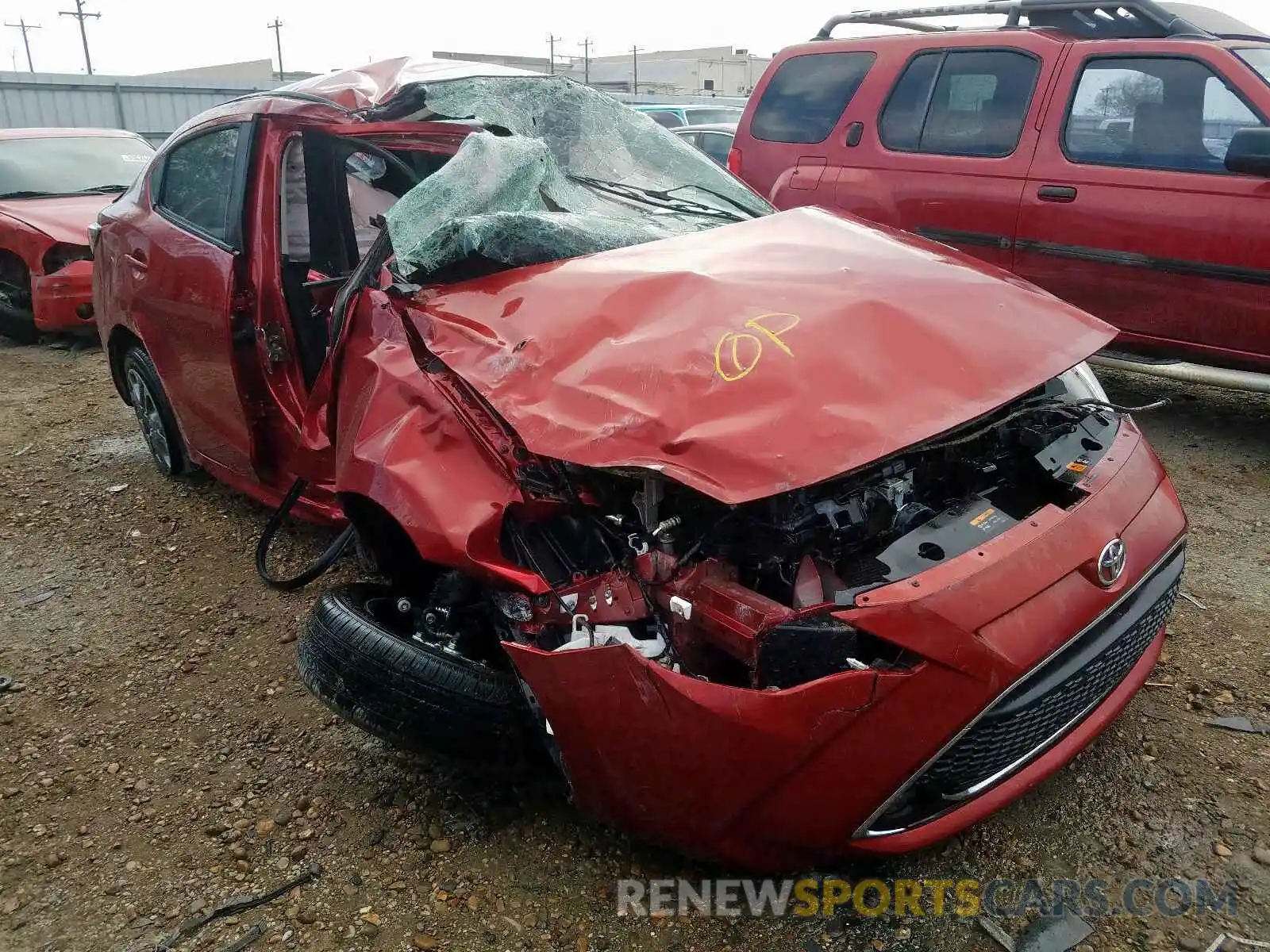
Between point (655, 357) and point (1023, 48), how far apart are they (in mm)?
3956

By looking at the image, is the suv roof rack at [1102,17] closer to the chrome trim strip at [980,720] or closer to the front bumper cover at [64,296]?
the chrome trim strip at [980,720]

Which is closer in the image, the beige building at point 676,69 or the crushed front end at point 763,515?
the crushed front end at point 763,515

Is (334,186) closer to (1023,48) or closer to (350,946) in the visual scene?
(350,946)

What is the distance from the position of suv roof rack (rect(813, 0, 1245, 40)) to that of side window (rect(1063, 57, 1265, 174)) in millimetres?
240

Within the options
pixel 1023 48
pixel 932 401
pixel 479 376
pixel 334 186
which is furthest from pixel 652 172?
pixel 1023 48

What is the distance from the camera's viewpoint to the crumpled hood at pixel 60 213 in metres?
6.59

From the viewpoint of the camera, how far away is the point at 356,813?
2.37 meters

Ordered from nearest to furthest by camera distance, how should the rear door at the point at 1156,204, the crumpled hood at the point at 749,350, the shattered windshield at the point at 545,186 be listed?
the crumpled hood at the point at 749,350 < the shattered windshield at the point at 545,186 < the rear door at the point at 1156,204

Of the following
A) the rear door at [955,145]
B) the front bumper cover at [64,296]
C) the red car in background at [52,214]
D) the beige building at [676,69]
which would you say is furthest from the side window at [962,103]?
the beige building at [676,69]

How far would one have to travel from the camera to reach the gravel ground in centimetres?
203

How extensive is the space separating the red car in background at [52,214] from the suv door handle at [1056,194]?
5.64 m

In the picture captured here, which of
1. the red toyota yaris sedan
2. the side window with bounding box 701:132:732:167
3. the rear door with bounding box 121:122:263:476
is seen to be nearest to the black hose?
the red toyota yaris sedan

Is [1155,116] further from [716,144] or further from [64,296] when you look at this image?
[716,144]

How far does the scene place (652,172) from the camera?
3.33m
